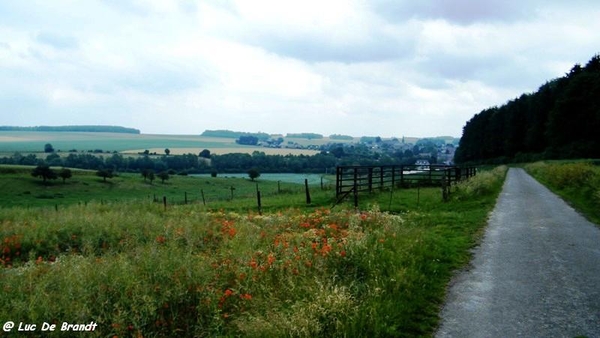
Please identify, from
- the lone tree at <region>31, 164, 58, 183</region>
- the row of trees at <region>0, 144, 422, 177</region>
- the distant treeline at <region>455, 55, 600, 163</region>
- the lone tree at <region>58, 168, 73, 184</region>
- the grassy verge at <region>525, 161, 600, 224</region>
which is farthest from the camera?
the row of trees at <region>0, 144, 422, 177</region>

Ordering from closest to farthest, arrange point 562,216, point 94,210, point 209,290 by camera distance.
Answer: point 209,290, point 562,216, point 94,210

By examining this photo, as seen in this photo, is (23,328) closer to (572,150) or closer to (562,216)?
(562,216)

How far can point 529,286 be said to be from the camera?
7.54 meters

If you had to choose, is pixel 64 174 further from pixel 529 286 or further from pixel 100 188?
pixel 529 286

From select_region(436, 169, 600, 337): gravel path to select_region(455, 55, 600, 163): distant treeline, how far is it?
5956cm

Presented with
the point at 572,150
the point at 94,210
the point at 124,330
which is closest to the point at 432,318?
the point at 124,330

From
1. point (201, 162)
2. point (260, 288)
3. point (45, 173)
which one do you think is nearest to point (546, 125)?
point (260, 288)

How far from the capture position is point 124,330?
598 cm

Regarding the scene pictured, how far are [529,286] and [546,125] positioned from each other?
3034 inches

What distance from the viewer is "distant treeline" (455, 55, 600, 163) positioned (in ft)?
207

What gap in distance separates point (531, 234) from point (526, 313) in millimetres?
7116

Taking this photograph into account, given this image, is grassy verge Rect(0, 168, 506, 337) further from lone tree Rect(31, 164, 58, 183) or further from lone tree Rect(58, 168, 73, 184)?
lone tree Rect(58, 168, 73, 184)

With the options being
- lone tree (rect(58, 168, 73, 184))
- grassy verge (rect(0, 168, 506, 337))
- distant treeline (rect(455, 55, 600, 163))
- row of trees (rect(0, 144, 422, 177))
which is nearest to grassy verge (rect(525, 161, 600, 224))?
grassy verge (rect(0, 168, 506, 337))

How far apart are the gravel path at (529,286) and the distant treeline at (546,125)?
59555 mm
